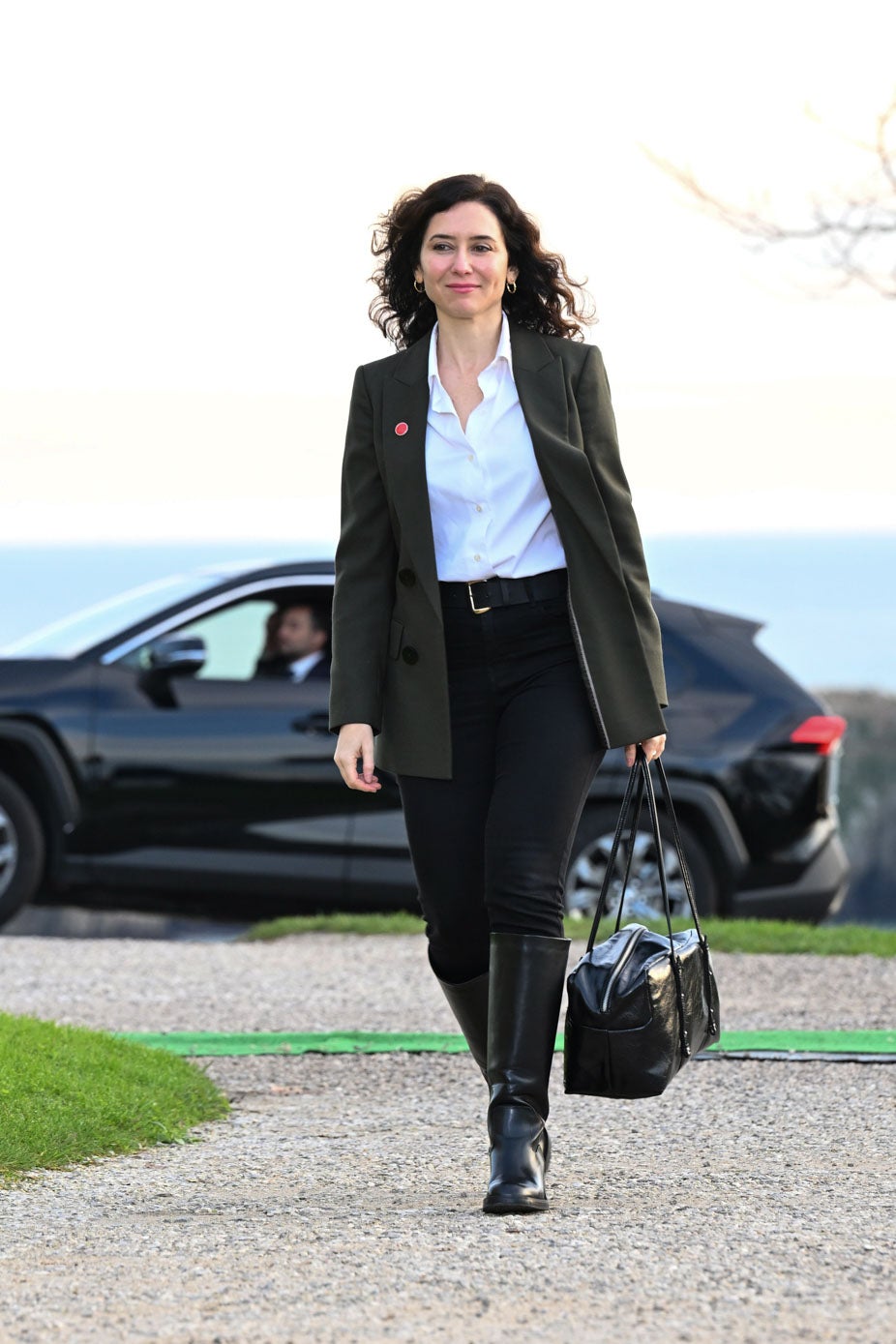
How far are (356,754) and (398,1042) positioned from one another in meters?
2.39

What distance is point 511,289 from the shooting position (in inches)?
176

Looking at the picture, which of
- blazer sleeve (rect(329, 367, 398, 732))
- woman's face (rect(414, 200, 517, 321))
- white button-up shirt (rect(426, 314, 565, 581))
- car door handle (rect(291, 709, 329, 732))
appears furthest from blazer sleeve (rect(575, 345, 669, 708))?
car door handle (rect(291, 709, 329, 732))

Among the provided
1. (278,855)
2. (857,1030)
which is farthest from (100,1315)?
(278,855)

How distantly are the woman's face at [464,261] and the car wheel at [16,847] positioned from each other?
571cm

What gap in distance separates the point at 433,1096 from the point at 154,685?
14.4ft

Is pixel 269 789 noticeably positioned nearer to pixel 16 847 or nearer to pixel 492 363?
pixel 16 847

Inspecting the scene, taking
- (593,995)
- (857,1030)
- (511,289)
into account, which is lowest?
(857,1030)

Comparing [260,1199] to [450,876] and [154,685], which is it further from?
[154,685]

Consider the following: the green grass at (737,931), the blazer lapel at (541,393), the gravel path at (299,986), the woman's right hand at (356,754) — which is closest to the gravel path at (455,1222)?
the woman's right hand at (356,754)

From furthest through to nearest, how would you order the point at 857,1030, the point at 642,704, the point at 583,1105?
the point at 857,1030 < the point at 583,1105 < the point at 642,704

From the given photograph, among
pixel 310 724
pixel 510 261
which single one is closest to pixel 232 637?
pixel 310 724

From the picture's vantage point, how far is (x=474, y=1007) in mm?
4375

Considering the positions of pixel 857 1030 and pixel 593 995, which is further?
pixel 857 1030

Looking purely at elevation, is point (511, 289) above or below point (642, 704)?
above
